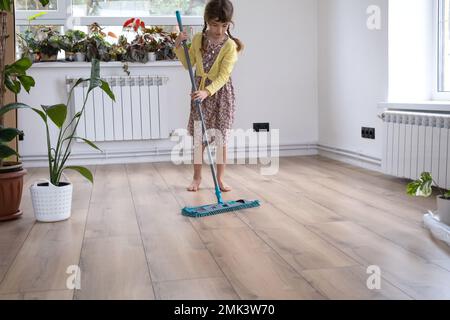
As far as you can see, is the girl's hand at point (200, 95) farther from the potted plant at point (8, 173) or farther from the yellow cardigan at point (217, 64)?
the potted plant at point (8, 173)

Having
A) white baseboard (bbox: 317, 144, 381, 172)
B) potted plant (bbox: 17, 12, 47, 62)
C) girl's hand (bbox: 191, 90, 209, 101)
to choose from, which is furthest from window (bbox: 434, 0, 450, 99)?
potted plant (bbox: 17, 12, 47, 62)

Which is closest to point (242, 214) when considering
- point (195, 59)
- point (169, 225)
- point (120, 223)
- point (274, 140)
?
point (169, 225)

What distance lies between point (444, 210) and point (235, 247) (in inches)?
35.0

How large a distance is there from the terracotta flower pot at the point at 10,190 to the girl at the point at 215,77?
104 cm

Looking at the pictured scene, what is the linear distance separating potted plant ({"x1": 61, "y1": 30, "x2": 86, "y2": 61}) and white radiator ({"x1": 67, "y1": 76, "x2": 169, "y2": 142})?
0.69 feet

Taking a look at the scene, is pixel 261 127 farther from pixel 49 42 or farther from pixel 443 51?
pixel 49 42

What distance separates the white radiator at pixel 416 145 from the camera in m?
3.14

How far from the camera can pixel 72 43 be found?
4.64 m

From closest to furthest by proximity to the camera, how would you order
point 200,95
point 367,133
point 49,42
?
point 200,95 < point 367,133 < point 49,42

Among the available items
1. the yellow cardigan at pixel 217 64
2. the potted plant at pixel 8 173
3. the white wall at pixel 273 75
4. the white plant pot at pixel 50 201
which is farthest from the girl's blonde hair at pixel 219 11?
the white wall at pixel 273 75

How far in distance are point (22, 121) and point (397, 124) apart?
2877mm

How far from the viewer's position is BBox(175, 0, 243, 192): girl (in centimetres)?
329

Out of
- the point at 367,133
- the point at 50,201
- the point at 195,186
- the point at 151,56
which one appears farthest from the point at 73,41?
the point at 367,133

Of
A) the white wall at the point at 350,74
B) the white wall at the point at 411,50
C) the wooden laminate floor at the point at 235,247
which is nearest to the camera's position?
the wooden laminate floor at the point at 235,247
